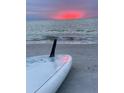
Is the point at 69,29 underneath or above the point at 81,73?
above

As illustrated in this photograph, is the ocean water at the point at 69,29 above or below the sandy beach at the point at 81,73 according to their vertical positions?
above

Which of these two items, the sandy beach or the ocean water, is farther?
the sandy beach

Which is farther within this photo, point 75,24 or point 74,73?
point 74,73

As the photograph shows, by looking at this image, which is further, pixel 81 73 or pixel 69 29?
pixel 81 73

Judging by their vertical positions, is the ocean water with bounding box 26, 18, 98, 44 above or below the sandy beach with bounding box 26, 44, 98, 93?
A: above
